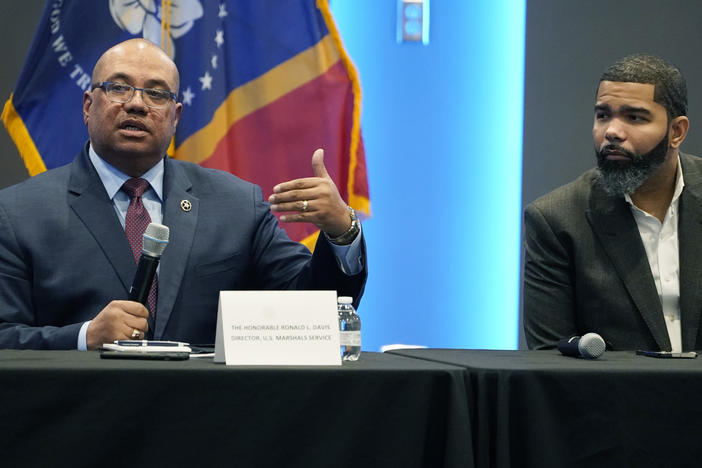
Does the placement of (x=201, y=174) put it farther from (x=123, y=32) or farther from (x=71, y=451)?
(x=71, y=451)

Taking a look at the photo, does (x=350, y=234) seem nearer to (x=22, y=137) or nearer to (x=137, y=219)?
(x=137, y=219)

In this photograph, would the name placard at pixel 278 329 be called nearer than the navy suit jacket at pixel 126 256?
Yes

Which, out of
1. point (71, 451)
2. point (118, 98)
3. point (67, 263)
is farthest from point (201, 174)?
point (71, 451)

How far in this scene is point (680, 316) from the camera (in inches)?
96.0

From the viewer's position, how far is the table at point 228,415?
125cm

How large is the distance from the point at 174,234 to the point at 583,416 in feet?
4.85

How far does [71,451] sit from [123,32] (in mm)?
2697

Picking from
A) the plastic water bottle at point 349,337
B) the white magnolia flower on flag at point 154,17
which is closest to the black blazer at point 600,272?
the plastic water bottle at point 349,337

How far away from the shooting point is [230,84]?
375 centimetres

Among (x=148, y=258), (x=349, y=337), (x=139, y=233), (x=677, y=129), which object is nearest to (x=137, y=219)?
(x=139, y=233)

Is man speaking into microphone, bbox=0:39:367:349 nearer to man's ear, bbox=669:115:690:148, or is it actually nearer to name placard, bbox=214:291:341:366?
name placard, bbox=214:291:341:366

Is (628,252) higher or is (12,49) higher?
(12,49)

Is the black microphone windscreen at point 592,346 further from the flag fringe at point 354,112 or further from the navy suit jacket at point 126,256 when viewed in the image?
the flag fringe at point 354,112

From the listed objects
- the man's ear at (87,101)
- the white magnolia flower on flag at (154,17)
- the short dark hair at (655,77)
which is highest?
the white magnolia flower on flag at (154,17)
